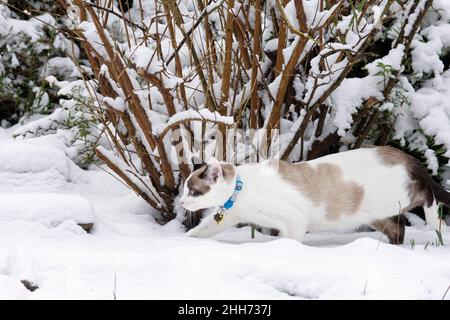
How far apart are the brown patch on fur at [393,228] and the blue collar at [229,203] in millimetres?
860

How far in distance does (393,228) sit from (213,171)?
44.4 inches

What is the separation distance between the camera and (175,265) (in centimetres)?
218

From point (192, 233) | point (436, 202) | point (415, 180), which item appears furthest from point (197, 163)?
point (436, 202)

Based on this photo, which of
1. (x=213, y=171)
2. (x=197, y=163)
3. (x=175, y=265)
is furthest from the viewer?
(x=197, y=163)

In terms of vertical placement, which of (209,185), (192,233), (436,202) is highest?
(209,185)

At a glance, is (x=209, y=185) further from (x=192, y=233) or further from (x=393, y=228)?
(x=393, y=228)

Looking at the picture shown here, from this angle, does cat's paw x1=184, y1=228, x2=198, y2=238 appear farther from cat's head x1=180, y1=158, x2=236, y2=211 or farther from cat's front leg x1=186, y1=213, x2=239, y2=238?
cat's head x1=180, y1=158, x2=236, y2=211

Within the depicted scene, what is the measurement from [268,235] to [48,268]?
1650 mm

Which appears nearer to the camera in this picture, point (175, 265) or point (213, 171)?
point (175, 265)

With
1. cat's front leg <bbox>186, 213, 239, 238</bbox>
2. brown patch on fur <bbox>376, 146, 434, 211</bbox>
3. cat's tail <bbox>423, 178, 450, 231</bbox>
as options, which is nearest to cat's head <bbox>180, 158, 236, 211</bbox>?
cat's front leg <bbox>186, 213, 239, 238</bbox>

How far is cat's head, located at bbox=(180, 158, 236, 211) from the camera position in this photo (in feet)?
10.2

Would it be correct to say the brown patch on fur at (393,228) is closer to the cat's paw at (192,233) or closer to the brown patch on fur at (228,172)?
the brown patch on fur at (228,172)

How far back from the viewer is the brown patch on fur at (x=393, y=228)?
3238 millimetres

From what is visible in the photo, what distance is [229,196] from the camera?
10.3 feet
